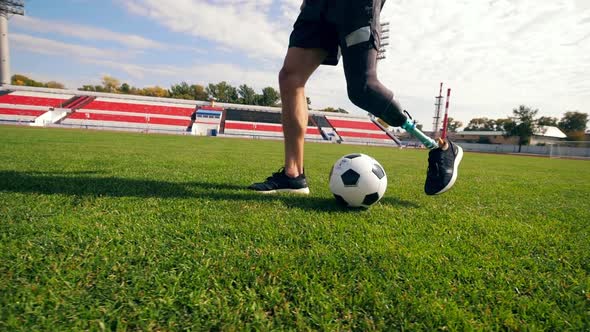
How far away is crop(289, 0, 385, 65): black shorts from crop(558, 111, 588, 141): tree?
70015mm

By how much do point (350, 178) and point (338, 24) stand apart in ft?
3.55

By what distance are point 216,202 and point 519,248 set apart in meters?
1.78

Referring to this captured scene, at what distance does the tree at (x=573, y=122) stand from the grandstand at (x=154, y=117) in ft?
→ 126

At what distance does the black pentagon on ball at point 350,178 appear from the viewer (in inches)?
80.0

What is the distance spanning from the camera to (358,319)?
87 cm

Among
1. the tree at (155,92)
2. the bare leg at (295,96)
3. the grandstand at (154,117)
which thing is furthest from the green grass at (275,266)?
the tree at (155,92)

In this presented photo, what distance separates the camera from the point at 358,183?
79.5 inches

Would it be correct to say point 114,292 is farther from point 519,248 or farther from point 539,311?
point 519,248

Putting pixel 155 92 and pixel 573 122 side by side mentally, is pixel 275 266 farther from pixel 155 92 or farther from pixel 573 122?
pixel 573 122

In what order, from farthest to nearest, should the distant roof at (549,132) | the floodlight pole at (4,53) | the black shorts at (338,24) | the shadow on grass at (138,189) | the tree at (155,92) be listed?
1. the tree at (155,92)
2. the distant roof at (549,132)
3. the floodlight pole at (4,53)
4. the shadow on grass at (138,189)
5. the black shorts at (338,24)

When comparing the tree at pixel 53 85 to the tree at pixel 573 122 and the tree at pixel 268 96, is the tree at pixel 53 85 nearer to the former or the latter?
the tree at pixel 268 96

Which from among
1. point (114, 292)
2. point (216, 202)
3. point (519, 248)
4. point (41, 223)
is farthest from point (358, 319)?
point (41, 223)

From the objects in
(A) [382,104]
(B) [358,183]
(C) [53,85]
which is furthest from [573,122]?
(C) [53,85]

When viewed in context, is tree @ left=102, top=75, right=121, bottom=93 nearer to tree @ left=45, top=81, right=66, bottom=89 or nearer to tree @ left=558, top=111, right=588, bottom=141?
tree @ left=45, top=81, right=66, bottom=89
